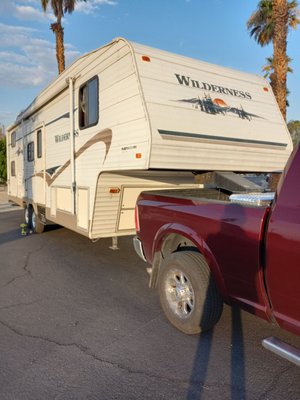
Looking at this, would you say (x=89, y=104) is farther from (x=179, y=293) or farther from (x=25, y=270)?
A: (x=179, y=293)

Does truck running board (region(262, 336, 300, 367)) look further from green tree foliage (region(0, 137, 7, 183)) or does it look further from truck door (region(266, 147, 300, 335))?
green tree foliage (region(0, 137, 7, 183))

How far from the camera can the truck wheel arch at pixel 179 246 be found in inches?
136

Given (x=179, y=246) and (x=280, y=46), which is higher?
(x=280, y=46)

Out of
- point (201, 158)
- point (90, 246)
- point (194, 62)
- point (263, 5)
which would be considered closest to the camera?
point (201, 158)

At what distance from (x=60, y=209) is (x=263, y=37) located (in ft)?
61.2

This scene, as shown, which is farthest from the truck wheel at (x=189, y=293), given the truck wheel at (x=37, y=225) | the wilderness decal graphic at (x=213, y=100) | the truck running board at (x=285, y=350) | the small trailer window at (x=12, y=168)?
the small trailer window at (x=12, y=168)

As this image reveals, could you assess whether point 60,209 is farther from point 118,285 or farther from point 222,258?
point 222,258

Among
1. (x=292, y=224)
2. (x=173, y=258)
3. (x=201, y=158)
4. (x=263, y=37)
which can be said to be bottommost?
(x=173, y=258)

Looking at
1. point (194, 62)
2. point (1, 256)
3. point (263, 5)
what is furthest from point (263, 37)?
point (1, 256)

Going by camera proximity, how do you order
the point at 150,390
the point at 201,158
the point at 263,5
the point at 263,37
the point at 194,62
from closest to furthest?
the point at 150,390 < the point at 201,158 < the point at 194,62 < the point at 263,5 < the point at 263,37

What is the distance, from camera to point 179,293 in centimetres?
389

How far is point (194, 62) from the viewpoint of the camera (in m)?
5.64

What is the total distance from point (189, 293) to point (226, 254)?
0.75 meters

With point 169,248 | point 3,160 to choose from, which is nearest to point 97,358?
point 169,248
